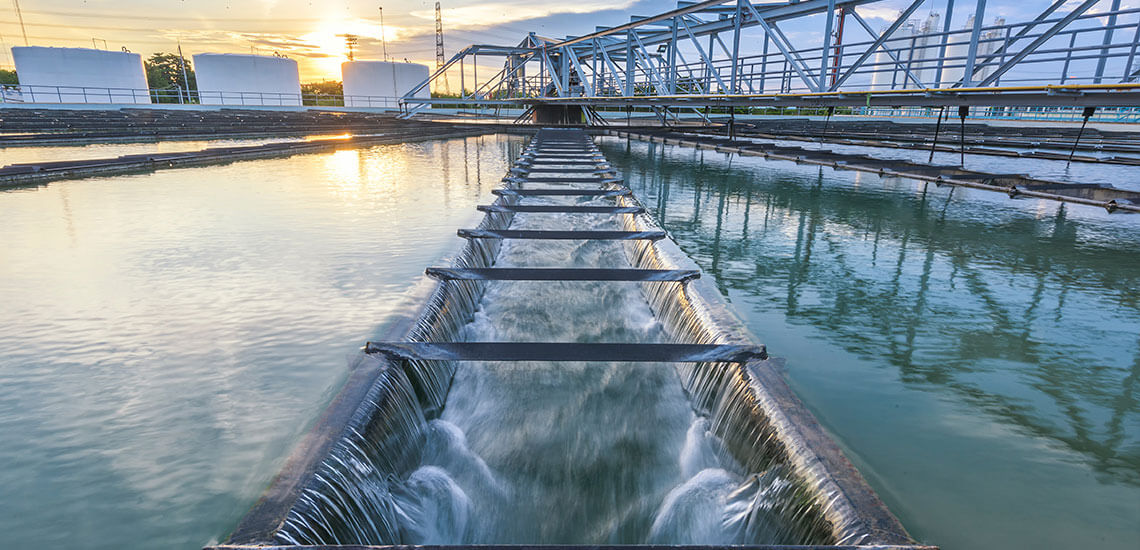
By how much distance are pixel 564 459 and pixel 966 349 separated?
8.27 ft

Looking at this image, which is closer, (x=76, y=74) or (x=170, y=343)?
(x=170, y=343)

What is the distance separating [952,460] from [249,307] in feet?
13.2

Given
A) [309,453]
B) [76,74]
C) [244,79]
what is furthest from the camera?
[244,79]

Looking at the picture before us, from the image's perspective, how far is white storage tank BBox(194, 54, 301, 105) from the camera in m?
38.5

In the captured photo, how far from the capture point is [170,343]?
317cm

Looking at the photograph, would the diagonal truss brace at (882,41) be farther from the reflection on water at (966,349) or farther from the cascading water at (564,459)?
the cascading water at (564,459)

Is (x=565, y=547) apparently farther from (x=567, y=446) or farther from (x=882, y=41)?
(x=882, y=41)

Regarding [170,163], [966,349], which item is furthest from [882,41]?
[170,163]

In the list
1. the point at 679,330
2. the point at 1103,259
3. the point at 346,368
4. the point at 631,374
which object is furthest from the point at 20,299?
the point at 1103,259

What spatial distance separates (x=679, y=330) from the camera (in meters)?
3.93

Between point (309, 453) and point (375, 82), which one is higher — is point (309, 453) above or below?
below

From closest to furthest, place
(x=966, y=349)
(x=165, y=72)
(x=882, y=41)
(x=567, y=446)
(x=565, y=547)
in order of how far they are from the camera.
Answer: (x=565, y=547) → (x=567, y=446) → (x=966, y=349) → (x=882, y=41) → (x=165, y=72)

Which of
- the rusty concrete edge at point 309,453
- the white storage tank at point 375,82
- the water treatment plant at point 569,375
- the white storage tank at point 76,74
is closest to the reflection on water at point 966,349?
the water treatment plant at point 569,375

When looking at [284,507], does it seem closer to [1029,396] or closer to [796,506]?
[796,506]
